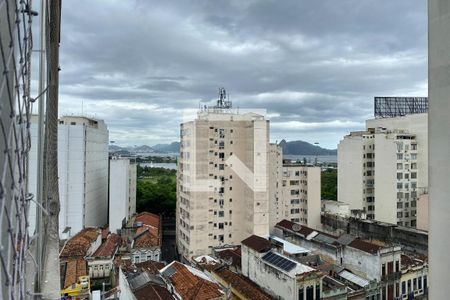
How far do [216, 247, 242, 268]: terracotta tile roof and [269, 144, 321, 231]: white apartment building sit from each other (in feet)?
14.9

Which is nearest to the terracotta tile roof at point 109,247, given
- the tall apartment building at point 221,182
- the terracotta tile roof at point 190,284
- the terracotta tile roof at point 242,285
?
the tall apartment building at point 221,182

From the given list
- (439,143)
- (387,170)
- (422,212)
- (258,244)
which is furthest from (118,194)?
(439,143)

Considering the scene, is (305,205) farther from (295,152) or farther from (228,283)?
(295,152)

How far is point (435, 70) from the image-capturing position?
5.53 feet

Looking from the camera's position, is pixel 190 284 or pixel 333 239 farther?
pixel 333 239

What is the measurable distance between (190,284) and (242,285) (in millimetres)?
1384

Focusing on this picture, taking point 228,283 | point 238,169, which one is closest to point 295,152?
point 238,169

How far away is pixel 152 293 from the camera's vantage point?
5.34 m

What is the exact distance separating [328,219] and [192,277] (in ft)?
27.7

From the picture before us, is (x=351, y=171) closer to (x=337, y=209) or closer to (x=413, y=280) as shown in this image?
(x=337, y=209)

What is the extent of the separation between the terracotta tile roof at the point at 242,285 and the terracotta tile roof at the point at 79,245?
367 centimetres

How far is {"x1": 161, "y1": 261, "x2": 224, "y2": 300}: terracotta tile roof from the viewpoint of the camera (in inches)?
221

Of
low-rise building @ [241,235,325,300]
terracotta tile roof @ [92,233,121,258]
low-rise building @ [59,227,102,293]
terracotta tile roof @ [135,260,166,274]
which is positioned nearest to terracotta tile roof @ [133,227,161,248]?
terracotta tile roof @ [92,233,121,258]

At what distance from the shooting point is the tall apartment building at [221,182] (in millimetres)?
10992
